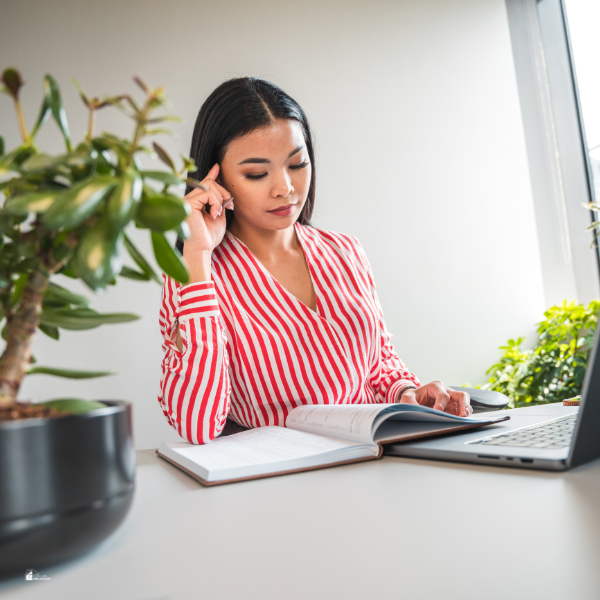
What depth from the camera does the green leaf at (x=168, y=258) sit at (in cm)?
39

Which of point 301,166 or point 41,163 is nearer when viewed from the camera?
point 41,163

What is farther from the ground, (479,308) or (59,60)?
(59,60)

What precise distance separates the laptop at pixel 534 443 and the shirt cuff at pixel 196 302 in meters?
0.51

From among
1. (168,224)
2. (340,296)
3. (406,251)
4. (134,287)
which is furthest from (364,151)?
(168,224)

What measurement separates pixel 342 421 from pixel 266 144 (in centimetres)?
77

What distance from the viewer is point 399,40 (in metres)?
2.92

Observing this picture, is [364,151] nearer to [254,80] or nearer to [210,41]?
[210,41]

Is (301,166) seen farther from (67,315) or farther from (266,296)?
(67,315)

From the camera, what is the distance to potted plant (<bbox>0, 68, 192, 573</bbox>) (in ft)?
1.08

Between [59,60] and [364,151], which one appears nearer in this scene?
[59,60]

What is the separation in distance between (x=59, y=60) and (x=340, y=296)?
1693 mm

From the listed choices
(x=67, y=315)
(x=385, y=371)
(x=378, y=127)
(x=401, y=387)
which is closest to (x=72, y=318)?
(x=67, y=315)

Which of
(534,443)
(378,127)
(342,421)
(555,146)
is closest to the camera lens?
(534,443)

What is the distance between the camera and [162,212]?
13.4 inches
